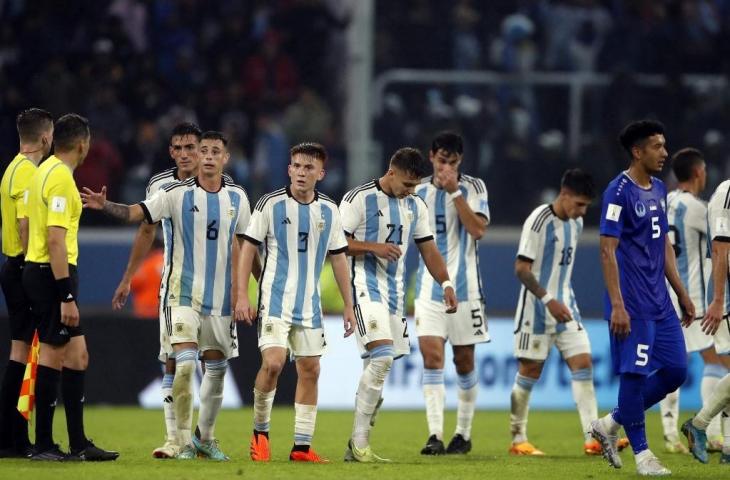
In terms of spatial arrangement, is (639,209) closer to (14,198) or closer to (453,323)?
(453,323)

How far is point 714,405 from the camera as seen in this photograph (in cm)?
988

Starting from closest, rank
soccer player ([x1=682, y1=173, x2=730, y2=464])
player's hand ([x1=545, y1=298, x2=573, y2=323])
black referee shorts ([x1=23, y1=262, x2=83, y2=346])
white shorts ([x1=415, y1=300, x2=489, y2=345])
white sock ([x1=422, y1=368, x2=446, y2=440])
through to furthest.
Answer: black referee shorts ([x1=23, y1=262, x2=83, y2=346]) < soccer player ([x1=682, y1=173, x2=730, y2=464]) < white sock ([x1=422, y1=368, x2=446, y2=440]) < player's hand ([x1=545, y1=298, x2=573, y2=323]) < white shorts ([x1=415, y1=300, x2=489, y2=345])

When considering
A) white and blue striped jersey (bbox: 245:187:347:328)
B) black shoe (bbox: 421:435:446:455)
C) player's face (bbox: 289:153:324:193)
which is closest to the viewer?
white and blue striped jersey (bbox: 245:187:347:328)

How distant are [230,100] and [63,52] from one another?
2.42m

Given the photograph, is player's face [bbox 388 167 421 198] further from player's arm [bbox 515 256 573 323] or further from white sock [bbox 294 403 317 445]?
white sock [bbox 294 403 317 445]

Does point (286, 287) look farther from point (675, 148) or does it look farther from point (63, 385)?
point (675, 148)

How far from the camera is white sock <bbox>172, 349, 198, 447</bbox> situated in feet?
30.7

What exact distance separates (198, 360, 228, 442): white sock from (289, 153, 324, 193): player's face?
1.43 meters

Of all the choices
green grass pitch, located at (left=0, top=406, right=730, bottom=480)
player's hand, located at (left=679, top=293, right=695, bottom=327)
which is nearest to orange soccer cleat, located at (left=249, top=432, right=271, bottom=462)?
green grass pitch, located at (left=0, top=406, right=730, bottom=480)

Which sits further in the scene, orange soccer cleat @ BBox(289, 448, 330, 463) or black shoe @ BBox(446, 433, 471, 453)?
black shoe @ BBox(446, 433, 471, 453)

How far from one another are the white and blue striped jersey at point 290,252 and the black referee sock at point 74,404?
1.34 meters

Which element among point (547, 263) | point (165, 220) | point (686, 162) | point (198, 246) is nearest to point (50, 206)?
point (165, 220)

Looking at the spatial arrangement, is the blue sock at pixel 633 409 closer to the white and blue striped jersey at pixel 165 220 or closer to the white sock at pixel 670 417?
the white sock at pixel 670 417

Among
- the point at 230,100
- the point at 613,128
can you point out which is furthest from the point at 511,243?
the point at 230,100
